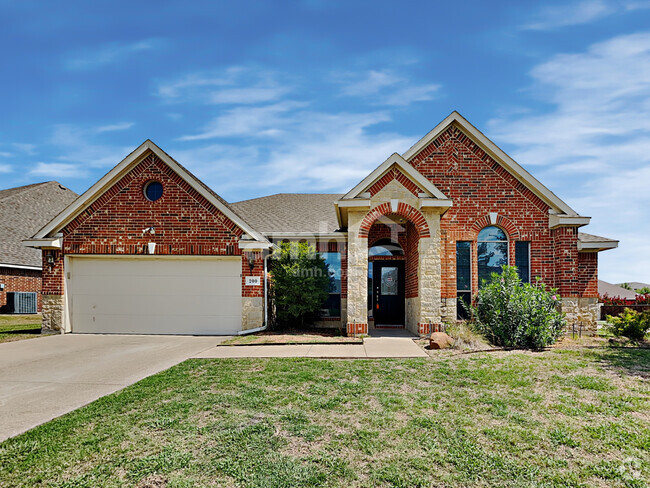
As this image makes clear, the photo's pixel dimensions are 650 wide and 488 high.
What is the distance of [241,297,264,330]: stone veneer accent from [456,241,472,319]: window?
6081 mm

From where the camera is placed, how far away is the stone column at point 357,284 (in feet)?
38.7

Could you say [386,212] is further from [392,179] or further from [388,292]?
[388,292]

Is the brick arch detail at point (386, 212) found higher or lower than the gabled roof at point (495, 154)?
lower

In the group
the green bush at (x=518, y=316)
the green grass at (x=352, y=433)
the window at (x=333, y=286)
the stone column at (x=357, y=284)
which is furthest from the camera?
the window at (x=333, y=286)

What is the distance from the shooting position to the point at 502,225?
1337 centimetres

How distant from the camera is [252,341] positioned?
11281 millimetres

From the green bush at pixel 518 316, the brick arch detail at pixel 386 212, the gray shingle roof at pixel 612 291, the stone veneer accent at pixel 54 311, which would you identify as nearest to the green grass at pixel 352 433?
the green bush at pixel 518 316

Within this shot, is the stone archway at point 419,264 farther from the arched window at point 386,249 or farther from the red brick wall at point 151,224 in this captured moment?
the red brick wall at point 151,224

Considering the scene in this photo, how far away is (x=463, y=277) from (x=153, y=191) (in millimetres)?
10103

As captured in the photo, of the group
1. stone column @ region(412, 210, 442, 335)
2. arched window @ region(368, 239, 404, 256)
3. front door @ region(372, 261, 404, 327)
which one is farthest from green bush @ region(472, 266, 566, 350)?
arched window @ region(368, 239, 404, 256)

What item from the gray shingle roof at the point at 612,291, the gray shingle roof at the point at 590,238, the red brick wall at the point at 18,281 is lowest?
the gray shingle roof at the point at 612,291

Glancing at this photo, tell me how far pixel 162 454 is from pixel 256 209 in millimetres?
14234

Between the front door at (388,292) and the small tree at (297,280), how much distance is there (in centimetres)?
209

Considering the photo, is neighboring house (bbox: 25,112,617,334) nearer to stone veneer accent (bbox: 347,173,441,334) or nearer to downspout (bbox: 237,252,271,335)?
downspout (bbox: 237,252,271,335)
